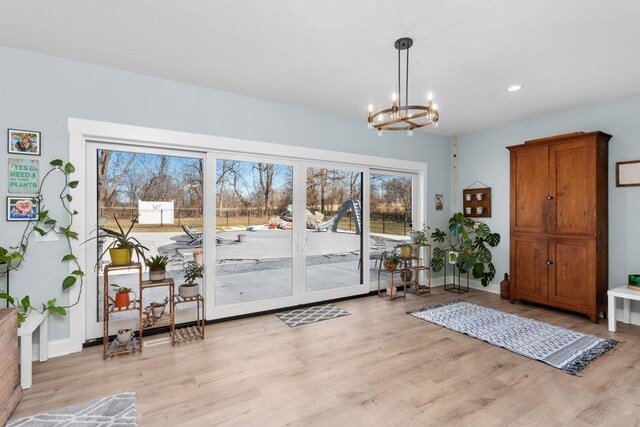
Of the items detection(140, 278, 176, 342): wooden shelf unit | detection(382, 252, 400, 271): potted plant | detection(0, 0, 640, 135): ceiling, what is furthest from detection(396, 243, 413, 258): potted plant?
detection(140, 278, 176, 342): wooden shelf unit

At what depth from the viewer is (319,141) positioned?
4422 millimetres

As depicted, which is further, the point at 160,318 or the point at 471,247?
the point at 471,247

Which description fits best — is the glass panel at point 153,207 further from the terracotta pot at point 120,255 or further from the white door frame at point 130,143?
the terracotta pot at point 120,255

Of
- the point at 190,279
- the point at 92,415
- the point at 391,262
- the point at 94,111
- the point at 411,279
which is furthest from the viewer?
the point at 411,279

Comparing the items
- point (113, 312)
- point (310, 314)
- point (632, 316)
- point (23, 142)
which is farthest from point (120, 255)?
point (632, 316)

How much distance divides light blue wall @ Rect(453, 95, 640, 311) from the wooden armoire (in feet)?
0.39

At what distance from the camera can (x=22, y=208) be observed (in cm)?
278

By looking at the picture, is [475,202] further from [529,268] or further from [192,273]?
[192,273]

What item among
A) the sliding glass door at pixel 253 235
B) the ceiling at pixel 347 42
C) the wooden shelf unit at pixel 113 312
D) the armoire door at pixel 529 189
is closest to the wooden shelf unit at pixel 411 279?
the armoire door at pixel 529 189

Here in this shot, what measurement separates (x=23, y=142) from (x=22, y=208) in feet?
1.89

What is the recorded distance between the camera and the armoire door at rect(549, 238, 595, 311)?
12.5ft

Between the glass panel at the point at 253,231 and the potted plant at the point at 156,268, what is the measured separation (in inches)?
28.3

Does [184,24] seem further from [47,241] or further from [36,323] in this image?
[36,323]

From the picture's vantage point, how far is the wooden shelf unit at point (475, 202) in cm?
534
